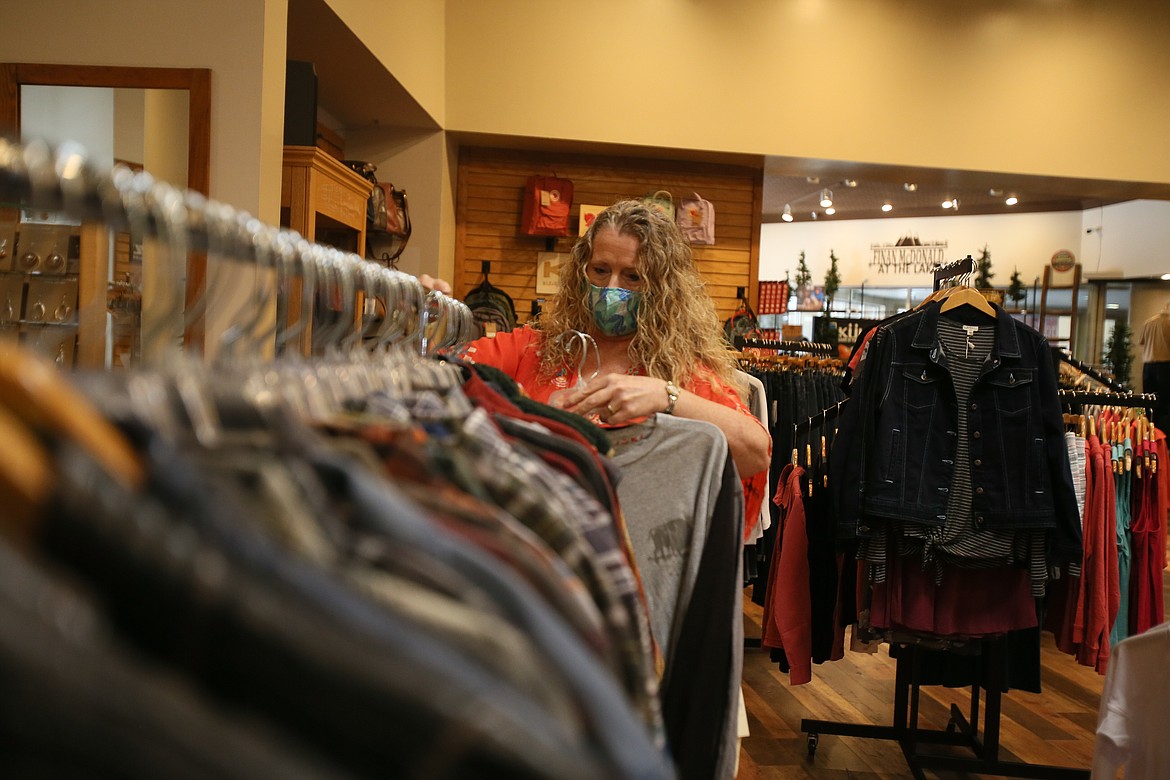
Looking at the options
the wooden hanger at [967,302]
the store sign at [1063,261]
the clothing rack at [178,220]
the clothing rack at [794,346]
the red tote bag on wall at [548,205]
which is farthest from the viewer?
the store sign at [1063,261]

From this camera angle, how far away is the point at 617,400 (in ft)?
5.35

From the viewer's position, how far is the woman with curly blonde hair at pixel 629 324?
2135 mm

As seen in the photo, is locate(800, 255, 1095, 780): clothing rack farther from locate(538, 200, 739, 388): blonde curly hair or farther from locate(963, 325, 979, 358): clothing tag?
locate(538, 200, 739, 388): blonde curly hair

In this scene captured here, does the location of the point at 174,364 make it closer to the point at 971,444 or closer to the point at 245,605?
the point at 245,605

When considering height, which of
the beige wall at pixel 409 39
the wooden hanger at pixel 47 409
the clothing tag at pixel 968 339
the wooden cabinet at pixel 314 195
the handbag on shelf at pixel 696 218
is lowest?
the wooden hanger at pixel 47 409

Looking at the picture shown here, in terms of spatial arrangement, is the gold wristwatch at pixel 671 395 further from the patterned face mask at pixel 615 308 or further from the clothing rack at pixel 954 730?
the clothing rack at pixel 954 730

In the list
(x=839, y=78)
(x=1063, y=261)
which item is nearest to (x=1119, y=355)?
(x=1063, y=261)

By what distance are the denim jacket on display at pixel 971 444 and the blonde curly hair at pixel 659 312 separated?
87 centimetres

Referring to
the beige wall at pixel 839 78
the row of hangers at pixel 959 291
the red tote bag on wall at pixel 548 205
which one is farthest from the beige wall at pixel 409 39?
the row of hangers at pixel 959 291

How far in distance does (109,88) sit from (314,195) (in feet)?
2.98

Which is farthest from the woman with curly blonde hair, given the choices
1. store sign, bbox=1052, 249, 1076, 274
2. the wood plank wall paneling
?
store sign, bbox=1052, 249, 1076, 274

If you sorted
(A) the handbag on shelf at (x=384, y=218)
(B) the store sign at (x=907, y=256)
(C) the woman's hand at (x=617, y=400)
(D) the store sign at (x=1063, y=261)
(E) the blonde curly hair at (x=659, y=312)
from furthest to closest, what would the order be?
1. (B) the store sign at (x=907, y=256)
2. (D) the store sign at (x=1063, y=261)
3. (A) the handbag on shelf at (x=384, y=218)
4. (E) the blonde curly hair at (x=659, y=312)
5. (C) the woman's hand at (x=617, y=400)

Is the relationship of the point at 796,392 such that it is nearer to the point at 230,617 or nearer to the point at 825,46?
the point at 825,46

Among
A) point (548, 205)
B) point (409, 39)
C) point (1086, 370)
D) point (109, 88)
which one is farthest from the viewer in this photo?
point (548, 205)
